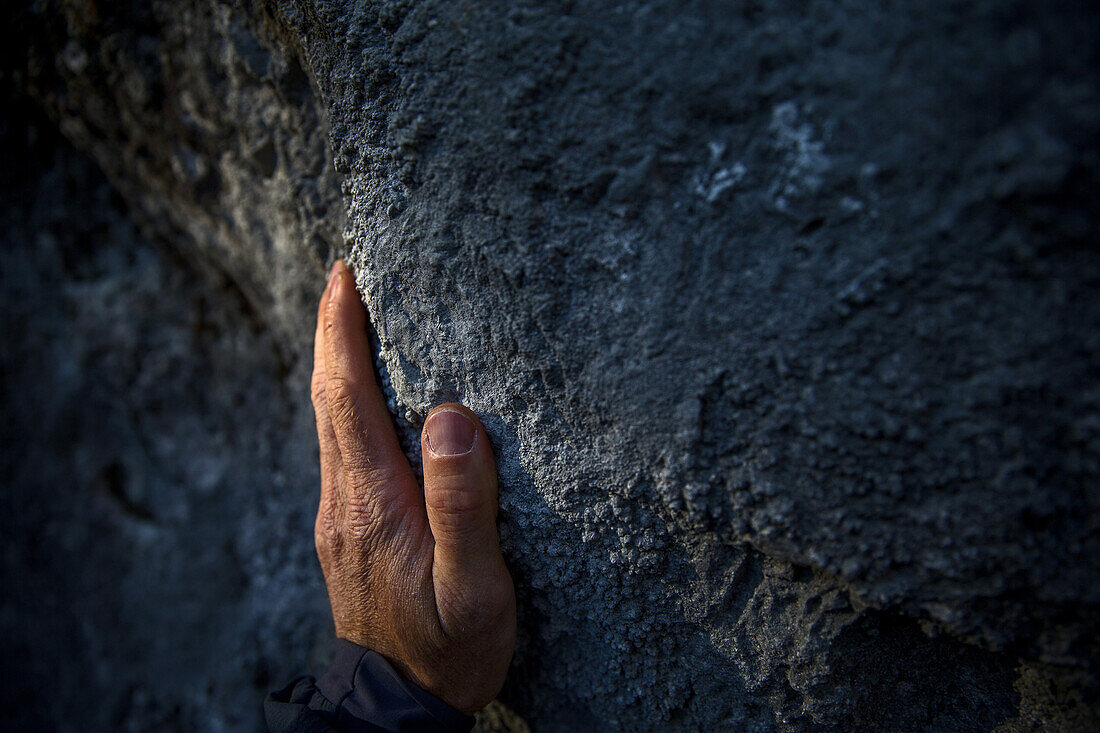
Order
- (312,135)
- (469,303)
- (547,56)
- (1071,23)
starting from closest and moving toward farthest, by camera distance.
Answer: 1. (1071,23)
2. (547,56)
3. (469,303)
4. (312,135)

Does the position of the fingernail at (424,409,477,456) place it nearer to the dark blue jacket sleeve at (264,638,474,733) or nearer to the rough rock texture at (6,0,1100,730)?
the rough rock texture at (6,0,1100,730)

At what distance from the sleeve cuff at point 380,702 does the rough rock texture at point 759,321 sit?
168mm

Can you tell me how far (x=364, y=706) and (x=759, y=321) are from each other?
690mm

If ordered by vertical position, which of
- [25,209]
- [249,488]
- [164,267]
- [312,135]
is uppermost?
[312,135]

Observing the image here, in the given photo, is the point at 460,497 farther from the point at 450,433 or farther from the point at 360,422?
the point at 360,422

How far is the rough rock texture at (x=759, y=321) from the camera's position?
1.40 ft

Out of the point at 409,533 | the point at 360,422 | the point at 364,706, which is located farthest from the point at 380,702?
the point at 360,422

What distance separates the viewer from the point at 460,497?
25.3 inches

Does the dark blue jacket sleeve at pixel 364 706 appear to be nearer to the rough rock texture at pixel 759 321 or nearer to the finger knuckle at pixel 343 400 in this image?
the rough rock texture at pixel 759 321

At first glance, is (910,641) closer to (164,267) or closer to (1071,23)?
(1071,23)

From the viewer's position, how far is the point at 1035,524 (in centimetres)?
46

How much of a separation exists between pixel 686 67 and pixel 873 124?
161 millimetres

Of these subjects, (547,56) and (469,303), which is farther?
(469,303)

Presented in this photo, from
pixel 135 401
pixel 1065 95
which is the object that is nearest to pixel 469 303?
pixel 1065 95
